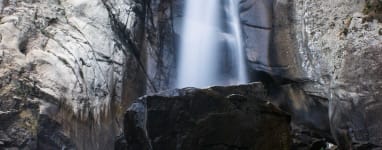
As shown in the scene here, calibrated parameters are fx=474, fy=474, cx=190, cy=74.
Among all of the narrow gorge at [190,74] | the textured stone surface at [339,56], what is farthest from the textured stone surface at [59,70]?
the textured stone surface at [339,56]

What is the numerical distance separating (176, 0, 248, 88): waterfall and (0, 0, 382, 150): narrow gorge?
3cm

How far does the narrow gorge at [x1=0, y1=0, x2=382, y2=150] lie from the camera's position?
8.65 m

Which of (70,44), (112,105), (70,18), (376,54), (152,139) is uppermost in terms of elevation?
(70,18)

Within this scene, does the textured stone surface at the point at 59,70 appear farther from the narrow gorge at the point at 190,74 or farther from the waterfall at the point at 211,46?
the waterfall at the point at 211,46

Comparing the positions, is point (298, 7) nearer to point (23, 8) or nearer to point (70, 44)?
point (70, 44)

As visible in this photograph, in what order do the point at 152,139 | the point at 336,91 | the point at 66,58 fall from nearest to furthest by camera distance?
the point at 152,139 < the point at 66,58 < the point at 336,91

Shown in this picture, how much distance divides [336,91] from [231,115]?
3.05 meters

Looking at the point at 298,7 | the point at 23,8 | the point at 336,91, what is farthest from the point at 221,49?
the point at 23,8

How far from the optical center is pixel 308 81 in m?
11.4

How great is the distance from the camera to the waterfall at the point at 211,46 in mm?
12695

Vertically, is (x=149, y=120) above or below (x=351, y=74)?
below

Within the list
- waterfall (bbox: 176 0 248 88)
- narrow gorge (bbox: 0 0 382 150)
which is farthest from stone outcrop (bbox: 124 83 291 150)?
waterfall (bbox: 176 0 248 88)

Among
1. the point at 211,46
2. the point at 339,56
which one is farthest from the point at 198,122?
the point at 211,46

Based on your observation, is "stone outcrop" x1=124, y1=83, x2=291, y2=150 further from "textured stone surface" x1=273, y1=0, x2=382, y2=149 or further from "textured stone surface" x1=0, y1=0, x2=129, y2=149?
"textured stone surface" x1=273, y1=0, x2=382, y2=149
